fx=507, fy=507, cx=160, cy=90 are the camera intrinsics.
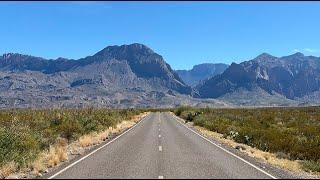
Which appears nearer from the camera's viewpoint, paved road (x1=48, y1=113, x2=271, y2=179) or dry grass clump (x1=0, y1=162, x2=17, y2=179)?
paved road (x1=48, y1=113, x2=271, y2=179)

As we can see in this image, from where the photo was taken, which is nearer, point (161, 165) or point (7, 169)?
point (7, 169)

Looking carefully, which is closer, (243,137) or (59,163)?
(59,163)

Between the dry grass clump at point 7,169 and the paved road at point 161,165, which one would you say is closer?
the paved road at point 161,165

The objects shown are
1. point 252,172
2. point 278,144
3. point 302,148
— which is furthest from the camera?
point 278,144

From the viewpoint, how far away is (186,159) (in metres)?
19.6

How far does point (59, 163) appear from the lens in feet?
60.7

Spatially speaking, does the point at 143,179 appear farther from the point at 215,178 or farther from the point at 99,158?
the point at 99,158

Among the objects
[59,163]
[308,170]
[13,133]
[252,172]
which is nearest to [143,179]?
[252,172]

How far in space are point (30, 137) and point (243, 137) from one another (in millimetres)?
15318

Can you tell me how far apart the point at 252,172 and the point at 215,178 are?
7.23 feet

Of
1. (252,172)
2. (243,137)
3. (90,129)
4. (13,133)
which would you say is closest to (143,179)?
(252,172)

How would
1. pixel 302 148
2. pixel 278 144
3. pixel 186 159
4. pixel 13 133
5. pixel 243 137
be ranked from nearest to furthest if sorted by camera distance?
pixel 186 159
pixel 13 133
pixel 302 148
pixel 278 144
pixel 243 137

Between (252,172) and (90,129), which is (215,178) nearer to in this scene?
(252,172)

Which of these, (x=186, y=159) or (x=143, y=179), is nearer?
(x=143, y=179)
